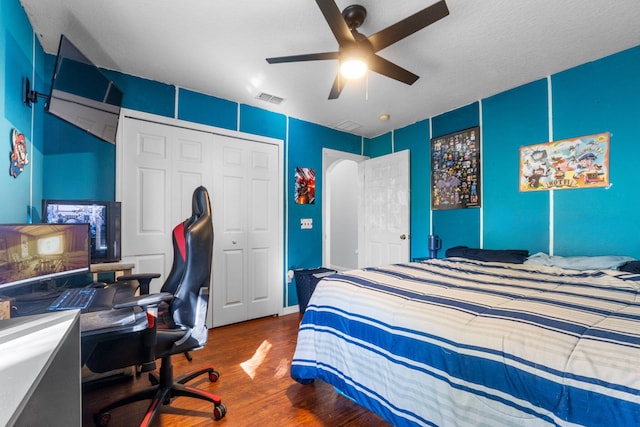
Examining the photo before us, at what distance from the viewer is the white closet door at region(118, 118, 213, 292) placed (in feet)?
8.68

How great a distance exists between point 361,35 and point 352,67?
7.7 inches

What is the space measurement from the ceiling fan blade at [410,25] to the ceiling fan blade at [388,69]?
92 mm

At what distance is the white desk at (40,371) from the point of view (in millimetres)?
491

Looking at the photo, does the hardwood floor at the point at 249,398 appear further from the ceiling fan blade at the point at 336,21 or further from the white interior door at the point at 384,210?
the ceiling fan blade at the point at 336,21

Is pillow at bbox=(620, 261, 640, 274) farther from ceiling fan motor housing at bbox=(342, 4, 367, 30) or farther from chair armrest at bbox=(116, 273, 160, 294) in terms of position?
chair armrest at bbox=(116, 273, 160, 294)

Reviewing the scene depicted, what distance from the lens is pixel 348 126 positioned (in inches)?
158

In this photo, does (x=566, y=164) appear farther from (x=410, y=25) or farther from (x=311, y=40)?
(x=311, y=40)

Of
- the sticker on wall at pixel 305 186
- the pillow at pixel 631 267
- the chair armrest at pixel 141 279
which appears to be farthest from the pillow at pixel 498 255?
the chair armrest at pixel 141 279

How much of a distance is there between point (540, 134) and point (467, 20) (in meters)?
1.48

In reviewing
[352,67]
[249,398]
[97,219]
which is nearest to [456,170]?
[352,67]

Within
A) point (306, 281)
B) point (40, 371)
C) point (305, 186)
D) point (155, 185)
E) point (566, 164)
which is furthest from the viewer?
point (305, 186)

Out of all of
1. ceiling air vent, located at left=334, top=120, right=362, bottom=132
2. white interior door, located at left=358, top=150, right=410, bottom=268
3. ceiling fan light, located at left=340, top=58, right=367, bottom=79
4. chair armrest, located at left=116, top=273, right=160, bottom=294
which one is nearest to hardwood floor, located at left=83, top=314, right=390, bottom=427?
chair armrest, located at left=116, top=273, right=160, bottom=294

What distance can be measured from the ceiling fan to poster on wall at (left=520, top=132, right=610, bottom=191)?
162 centimetres

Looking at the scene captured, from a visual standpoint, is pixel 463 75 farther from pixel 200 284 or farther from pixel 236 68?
pixel 200 284
